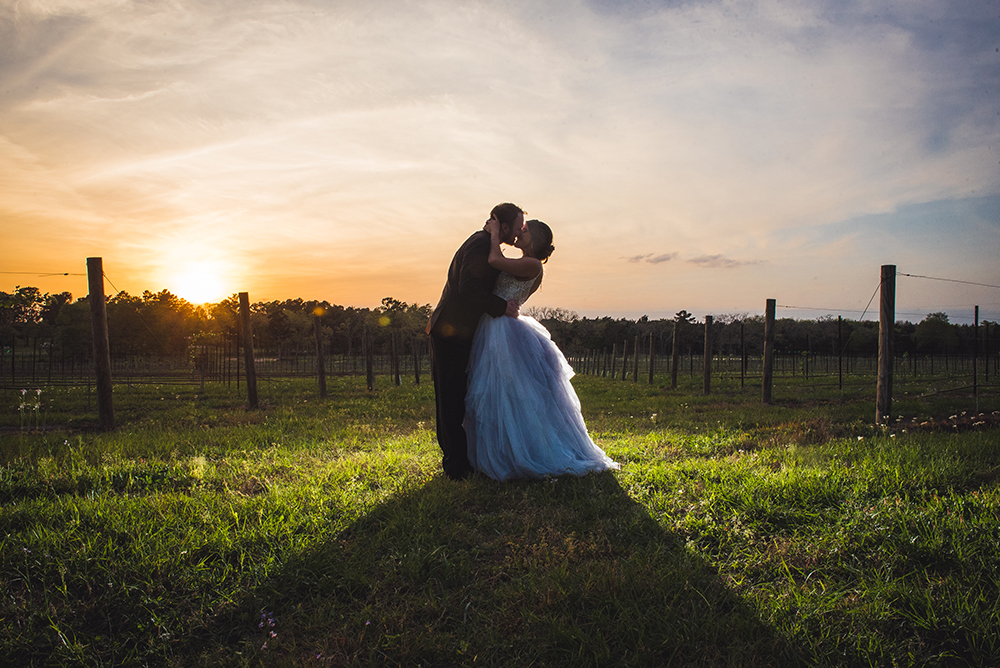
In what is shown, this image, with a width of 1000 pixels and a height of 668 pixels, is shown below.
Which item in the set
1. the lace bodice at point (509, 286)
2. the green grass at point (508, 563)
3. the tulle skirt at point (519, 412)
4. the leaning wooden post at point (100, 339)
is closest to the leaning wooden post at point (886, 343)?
the green grass at point (508, 563)

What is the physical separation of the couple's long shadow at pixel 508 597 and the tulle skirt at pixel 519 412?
713 millimetres

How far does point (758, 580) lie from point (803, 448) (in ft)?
9.98

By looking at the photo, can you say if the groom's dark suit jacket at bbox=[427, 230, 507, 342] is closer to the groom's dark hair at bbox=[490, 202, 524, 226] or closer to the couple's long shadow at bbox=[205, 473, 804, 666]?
the groom's dark hair at bbox=[490, 202, 524, 226]

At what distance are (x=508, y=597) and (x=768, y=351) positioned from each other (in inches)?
411

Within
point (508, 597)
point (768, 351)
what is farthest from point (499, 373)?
point (768, 351)

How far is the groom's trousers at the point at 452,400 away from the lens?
13.2 ft

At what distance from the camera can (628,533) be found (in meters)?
2.88

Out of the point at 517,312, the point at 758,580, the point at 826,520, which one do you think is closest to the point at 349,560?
the point at 758,580

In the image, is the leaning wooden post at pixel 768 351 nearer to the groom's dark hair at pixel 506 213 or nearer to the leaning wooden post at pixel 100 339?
the groom's dark hair at pixel 506 213

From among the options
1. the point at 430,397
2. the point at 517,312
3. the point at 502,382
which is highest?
the point at 517,312

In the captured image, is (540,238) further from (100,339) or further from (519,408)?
(100,339)

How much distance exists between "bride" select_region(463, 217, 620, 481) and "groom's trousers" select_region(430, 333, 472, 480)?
85mm

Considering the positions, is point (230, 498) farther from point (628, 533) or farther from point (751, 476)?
point (751, 476)

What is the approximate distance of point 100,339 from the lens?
7.37 metres
